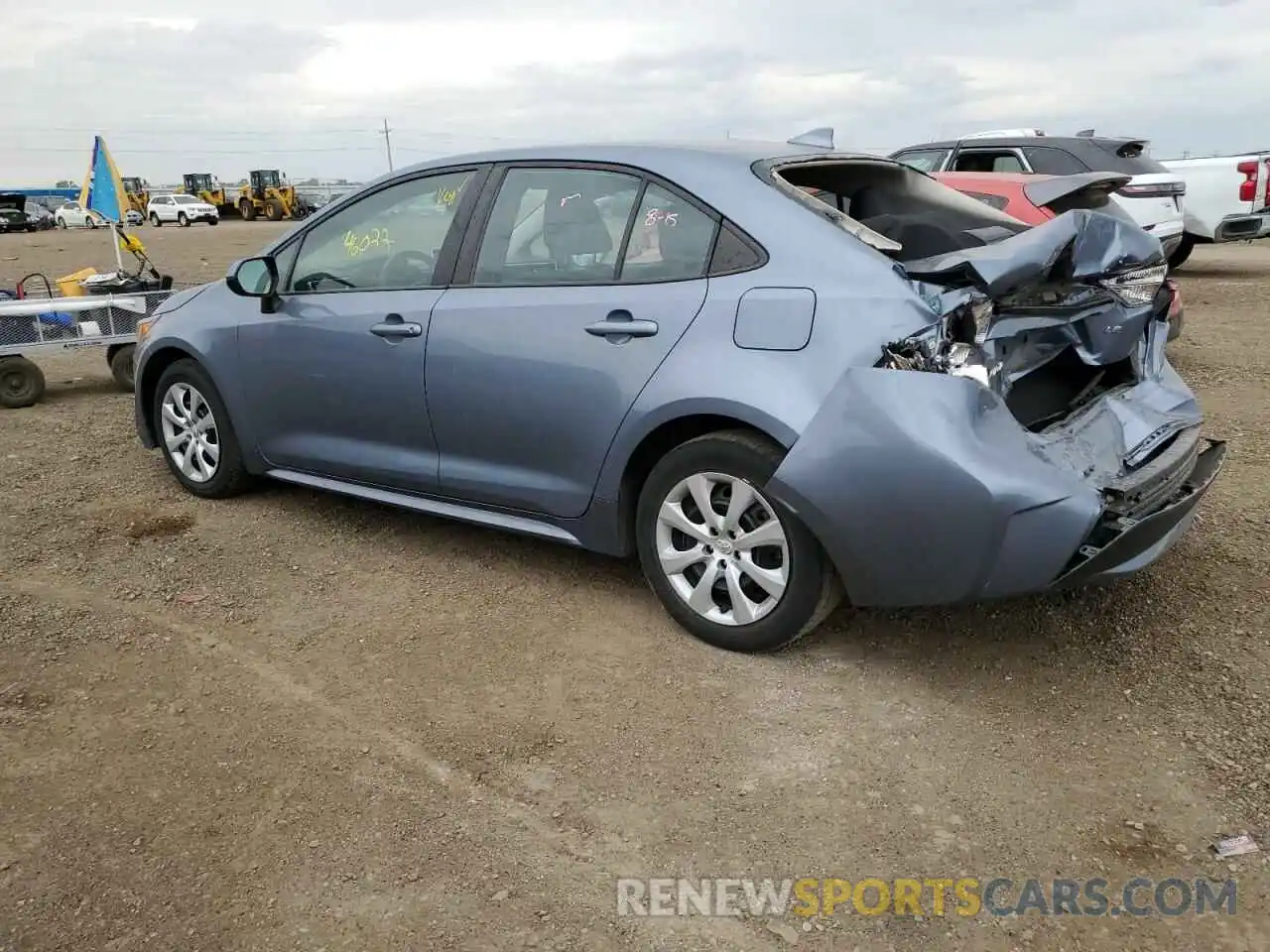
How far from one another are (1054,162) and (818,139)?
661cm

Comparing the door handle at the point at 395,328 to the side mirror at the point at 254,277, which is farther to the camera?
the side mirror at the point at 254,277

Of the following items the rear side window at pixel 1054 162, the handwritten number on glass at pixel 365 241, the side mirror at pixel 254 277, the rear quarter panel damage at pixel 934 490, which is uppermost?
the rear side window at pixel 1054 162

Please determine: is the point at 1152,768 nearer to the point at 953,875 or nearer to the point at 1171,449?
the point at 953,875

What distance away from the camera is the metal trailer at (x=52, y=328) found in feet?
23.4

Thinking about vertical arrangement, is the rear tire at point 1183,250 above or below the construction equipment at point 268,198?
below

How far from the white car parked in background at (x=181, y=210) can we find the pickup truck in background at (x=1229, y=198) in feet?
146

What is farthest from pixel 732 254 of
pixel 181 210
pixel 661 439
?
pixel 181 210

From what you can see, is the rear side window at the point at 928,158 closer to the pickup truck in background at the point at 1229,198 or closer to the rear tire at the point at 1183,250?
the pickup truck in background at the point at 1229,198

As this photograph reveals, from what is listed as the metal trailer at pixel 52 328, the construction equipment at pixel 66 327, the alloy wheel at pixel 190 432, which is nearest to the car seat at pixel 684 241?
the alloy wheel at pixel 190 432

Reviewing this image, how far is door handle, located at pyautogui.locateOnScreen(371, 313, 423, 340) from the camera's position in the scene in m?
4.00

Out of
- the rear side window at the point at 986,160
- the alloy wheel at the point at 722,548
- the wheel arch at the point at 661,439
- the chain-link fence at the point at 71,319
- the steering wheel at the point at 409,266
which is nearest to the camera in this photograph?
the wheel arch at the point at 661,439

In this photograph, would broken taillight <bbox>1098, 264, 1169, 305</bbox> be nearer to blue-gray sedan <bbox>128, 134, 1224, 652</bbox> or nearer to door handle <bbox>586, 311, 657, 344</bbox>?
blue-gray sedan <bbox>128, 134, 1224, 652</bbox>

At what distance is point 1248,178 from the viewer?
40.1ft

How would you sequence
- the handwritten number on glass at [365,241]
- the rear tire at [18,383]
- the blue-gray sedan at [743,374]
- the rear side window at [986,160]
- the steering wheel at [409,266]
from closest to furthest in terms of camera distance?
the blue-gray sedan at [743,374] → the steering wheel at [409,266] → the handwritten number on glass at [365,241] → the rear tire at [18,383] → the rear side window at [986,160]
